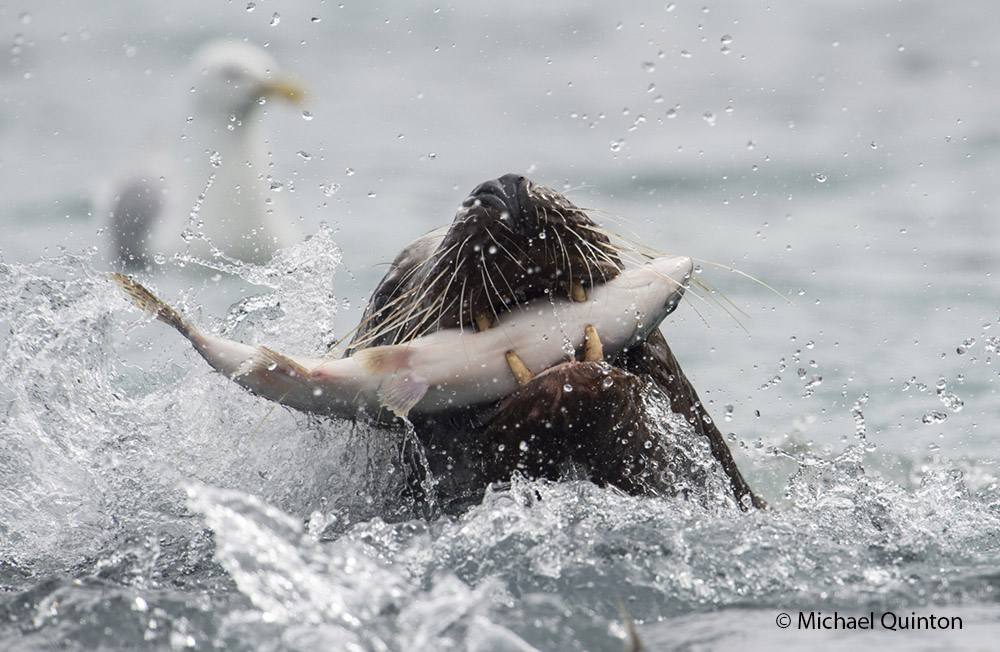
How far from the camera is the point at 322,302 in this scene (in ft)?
14.0

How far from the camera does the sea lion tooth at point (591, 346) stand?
2.80m

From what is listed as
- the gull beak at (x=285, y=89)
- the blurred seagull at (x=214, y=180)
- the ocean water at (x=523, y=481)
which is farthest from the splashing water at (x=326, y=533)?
the gull beak at (x=285, y=89)

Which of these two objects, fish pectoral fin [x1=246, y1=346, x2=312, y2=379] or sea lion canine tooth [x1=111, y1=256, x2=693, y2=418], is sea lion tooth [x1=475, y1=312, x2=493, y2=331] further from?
fish pectoral fin [x1=246, y1=346, x2=312, y2=379]

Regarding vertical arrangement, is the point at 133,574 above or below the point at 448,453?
below

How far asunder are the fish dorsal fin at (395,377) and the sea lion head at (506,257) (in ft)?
0.30

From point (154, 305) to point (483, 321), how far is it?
0.86 meters

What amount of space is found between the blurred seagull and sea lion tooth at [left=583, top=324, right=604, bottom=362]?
17.7 feet

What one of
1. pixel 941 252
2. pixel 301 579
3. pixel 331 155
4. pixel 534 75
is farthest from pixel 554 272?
pixel 534 75

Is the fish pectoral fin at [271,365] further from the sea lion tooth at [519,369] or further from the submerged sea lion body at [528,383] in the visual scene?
the sea lion tooth at [519,369]

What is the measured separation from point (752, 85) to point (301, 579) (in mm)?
9642

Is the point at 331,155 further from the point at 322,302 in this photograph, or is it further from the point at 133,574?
the point at 133,574

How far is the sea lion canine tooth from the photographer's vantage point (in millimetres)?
2768

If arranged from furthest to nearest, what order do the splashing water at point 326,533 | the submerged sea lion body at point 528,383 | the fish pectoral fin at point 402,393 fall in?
the fish pectoral fin at point 402,393
the submerged sea lion body at point 528,383
the splashing water at point 326,533

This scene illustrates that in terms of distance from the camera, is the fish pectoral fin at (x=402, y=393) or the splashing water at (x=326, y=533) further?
the fish pectoral fin at (x=402, y=393)
